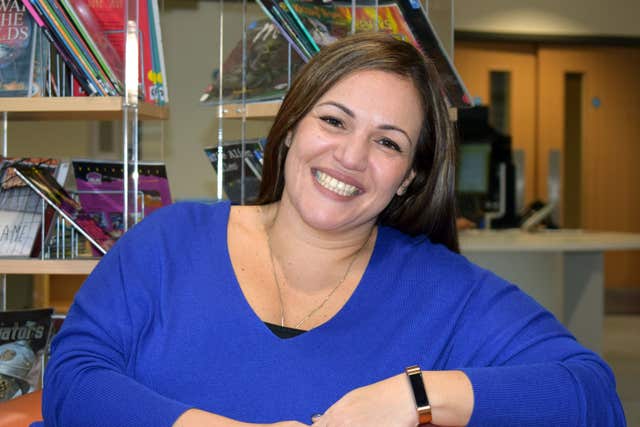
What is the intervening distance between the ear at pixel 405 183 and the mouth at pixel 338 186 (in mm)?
176

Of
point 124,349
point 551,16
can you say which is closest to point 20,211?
point 124,349

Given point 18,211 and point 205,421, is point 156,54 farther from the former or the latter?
point 205,421

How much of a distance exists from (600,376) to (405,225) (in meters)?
0.49

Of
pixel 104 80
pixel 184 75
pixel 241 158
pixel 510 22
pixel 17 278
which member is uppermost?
pixel 510 22

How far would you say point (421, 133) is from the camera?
149 cm

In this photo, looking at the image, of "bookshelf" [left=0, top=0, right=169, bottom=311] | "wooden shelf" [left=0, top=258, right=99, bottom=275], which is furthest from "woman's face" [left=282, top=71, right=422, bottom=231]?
"wooden shelf" [left=0, top=258, right=99, bottom=275]

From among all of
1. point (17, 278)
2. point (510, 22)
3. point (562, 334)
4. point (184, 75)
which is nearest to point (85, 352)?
point (562, 334)

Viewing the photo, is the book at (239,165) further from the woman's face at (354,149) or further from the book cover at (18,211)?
the woman's face at (354,149)

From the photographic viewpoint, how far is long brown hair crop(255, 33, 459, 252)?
56.5 inches

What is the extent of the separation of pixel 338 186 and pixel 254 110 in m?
0.75

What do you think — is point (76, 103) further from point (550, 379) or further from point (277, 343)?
point (550, 379)

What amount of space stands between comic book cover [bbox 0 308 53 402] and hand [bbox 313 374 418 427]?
104cm

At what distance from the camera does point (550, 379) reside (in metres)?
1.25

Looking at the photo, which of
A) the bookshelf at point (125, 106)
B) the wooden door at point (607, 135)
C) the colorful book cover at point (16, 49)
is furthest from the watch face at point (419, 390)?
the wooden door at point (607, 135)
